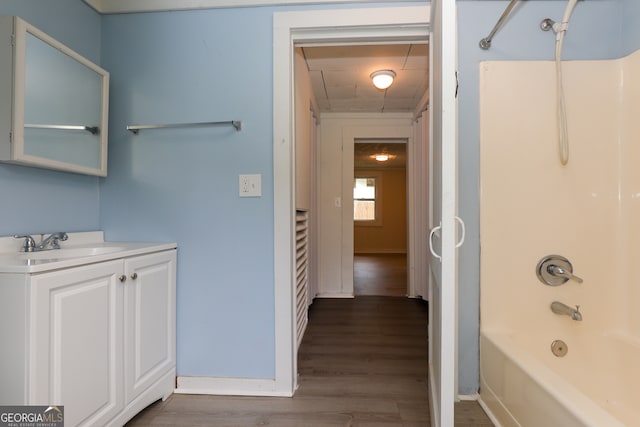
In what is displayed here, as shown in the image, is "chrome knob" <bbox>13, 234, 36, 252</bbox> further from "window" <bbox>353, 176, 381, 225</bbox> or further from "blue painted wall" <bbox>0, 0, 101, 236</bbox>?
"window" <bbox>353, 176, 381, 225</bbox>

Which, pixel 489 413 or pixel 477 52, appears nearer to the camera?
pixel 489 413

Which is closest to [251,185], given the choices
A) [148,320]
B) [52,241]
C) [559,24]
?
[148,320]

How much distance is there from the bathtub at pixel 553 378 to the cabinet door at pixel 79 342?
1.60 meters

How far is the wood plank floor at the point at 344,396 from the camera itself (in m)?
1.44

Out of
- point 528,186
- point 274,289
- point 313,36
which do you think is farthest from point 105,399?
point 528,186

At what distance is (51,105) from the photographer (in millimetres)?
1409

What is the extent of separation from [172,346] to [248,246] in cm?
65

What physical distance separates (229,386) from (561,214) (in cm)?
191

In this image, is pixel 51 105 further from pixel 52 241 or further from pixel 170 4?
pixel 170 4

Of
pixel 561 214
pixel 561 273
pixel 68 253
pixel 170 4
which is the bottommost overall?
pixel 561 273

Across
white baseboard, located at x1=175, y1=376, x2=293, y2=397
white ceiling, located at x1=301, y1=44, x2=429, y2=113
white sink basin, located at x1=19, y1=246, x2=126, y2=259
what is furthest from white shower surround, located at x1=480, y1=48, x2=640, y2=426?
→ white sink basin, located at x1=19, y1=246, x2=126, y2=259

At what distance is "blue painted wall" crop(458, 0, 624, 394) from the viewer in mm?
1547

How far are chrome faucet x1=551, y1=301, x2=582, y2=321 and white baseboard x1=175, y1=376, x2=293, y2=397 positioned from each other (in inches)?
54.6

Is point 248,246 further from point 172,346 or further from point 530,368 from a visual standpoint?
point 530,368
